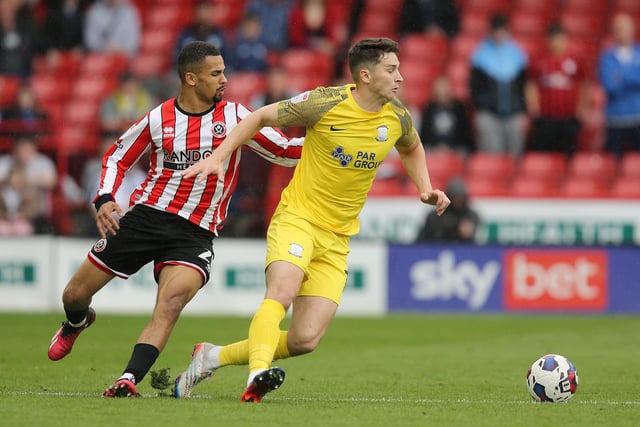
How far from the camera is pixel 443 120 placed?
680 inches

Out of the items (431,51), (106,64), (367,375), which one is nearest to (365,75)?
(367,375)

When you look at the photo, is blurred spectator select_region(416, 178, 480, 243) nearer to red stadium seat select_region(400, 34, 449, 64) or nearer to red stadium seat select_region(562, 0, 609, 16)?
red stadium seat select_region(400, 34, 449, 64)

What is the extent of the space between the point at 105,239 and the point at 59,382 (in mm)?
1287

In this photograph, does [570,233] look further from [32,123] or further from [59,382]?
[59,382]

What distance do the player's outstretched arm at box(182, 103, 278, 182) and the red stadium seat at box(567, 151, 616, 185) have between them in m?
10.9

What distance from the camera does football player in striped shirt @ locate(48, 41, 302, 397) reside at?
8.02m

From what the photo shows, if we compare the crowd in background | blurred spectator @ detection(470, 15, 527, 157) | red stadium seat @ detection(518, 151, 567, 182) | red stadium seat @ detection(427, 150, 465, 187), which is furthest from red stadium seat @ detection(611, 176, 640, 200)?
red stadium seat @ detection(427, 150, 465, 187)

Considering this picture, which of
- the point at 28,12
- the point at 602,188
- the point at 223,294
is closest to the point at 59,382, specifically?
the point at 223,294

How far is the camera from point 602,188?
58.1 feet

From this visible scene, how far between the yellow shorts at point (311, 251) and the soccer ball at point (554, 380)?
1382mm

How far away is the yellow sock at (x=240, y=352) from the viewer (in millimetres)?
7754

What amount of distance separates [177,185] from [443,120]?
963 cm

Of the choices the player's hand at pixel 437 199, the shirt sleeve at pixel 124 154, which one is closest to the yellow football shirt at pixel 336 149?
the player's hand at pixel 437 199

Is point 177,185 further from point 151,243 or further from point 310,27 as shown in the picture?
point 310,27
